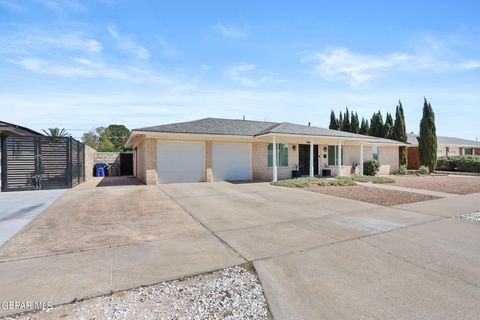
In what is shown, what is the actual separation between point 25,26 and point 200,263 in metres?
9.62

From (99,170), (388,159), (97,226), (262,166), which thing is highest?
(388,159)

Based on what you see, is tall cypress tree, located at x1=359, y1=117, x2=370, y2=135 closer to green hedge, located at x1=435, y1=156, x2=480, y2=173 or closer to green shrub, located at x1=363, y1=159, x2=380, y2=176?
green hedge, located at x1=435, y1=156, x2=480, y2=173

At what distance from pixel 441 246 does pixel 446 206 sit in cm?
465

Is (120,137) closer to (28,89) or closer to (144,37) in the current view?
(28,89)

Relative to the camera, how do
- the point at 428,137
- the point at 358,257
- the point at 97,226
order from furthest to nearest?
the point at 428,137
the point at 97,226
the point at 358,257

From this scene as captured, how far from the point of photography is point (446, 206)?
315 inches

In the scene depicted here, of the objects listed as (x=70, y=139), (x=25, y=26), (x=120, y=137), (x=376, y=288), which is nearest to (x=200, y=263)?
(x=376, y=288)

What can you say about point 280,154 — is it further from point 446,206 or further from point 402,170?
point 402,170

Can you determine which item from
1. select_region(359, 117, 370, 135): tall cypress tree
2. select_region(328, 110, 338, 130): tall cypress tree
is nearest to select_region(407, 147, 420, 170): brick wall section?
select_region(359, 117, 370, 135): tall cypress tree

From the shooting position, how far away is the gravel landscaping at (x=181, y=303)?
249 centimetres

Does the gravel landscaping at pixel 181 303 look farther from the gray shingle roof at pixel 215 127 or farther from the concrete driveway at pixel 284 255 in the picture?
the gray shingle roof at pixel 215 127

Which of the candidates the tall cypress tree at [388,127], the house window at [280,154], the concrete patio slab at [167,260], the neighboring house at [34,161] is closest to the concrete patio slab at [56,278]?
the concrete patio slab at [167,260]

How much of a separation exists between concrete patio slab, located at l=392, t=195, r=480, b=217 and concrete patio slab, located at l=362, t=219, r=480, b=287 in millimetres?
1247

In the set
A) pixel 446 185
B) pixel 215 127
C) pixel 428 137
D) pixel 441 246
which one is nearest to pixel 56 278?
pixel 441 246
